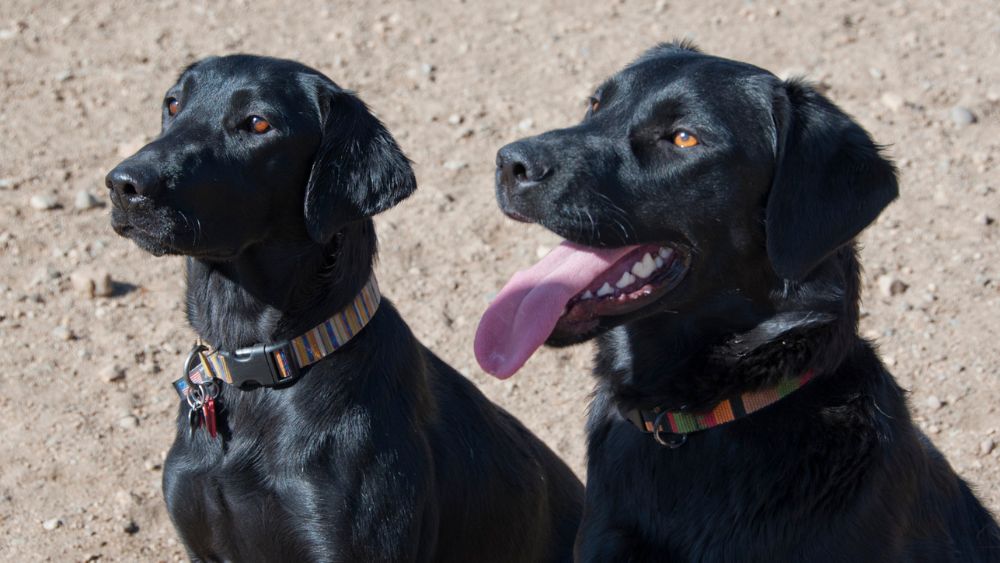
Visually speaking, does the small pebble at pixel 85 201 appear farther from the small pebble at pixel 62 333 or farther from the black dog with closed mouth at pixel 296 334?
the black dog with closed mouth at pixel 296 334

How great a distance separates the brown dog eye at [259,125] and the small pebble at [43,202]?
3000mm

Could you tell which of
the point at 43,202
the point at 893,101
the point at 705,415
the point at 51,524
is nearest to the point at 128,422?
the point at 51,524

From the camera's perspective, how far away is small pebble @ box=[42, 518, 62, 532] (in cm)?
463

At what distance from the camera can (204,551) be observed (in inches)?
154

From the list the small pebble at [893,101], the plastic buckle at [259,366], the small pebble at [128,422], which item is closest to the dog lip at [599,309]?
the plastic buckle at [259,366]

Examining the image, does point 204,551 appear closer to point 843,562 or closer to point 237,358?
point 237,358

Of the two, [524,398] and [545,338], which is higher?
[545,338]

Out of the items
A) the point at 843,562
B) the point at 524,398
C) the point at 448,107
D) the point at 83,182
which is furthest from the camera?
the point at 448,107

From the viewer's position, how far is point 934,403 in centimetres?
526

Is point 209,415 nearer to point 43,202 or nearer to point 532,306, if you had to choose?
point 532,306

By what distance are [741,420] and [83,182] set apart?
449 cm

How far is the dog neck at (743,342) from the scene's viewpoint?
328cm

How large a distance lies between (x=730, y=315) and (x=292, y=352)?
4.39ft

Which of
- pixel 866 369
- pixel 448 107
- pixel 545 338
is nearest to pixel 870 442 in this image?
pixel 866 369
